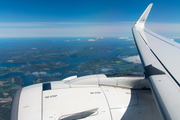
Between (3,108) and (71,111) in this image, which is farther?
(3,108)

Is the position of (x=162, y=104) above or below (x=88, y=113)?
above

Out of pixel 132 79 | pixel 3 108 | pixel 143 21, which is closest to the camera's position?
pixel 132 79

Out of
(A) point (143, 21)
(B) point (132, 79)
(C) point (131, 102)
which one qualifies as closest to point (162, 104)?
(C) point (131, 102)

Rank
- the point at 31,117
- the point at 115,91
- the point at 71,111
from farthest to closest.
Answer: the point at 115,91 < the point at 71,111 < the point at 31,117

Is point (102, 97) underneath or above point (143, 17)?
underneath

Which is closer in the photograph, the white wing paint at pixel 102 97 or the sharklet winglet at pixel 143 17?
the white wing paint at pixel 102 97

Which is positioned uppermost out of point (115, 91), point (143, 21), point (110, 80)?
point (143, 21)

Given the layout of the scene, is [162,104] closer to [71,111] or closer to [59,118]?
[71,111]

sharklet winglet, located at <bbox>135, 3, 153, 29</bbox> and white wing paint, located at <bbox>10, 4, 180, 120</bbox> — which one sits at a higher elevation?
sharklet winglet, located at <bbox>135, 3, 153, 29</bbox>

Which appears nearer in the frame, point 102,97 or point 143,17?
point 102,97

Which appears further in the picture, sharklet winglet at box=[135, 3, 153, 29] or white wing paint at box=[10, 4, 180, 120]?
sharklet winglet at box=[135, 3, 153, 29]

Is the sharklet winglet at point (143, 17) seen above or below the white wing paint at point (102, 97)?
above
